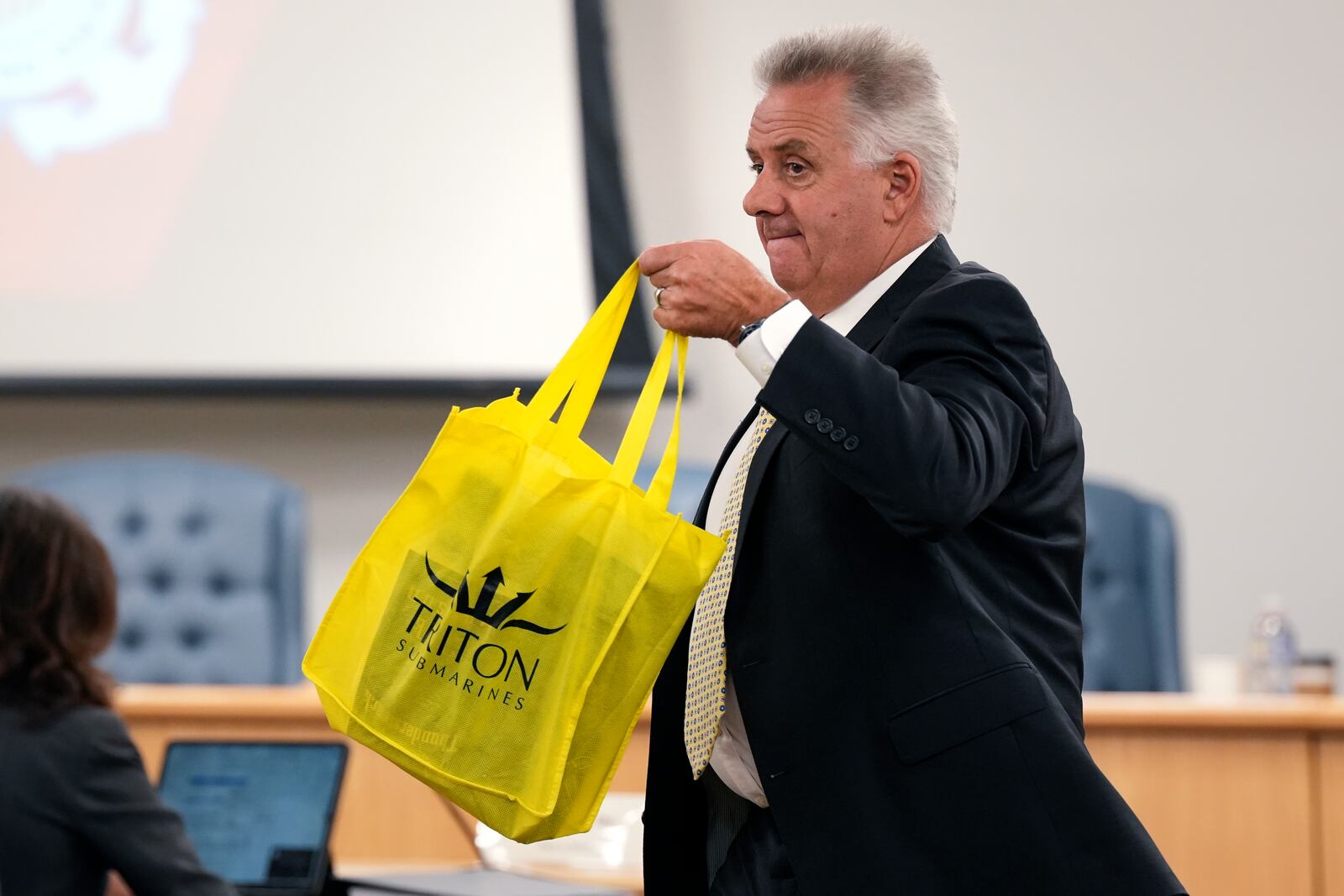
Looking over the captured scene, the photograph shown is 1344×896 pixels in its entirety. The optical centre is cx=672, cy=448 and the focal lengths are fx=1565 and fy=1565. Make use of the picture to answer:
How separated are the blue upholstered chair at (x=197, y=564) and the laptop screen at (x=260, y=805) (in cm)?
141

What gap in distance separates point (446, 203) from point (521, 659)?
3.11 metres

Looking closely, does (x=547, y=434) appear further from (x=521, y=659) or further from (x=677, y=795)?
(x=677, y=795)

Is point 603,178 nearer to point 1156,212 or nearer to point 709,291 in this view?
point 1156,212

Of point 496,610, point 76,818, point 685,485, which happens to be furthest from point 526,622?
point 685,485

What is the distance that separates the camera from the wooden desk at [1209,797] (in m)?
2.21

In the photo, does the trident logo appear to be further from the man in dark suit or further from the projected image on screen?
the projected image on screen

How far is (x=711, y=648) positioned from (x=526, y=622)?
18 centimetres

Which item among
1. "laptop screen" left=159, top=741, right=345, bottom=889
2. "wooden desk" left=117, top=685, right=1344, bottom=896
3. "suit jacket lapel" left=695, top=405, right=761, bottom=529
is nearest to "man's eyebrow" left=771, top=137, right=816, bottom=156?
"suit jacket lapel" left=695, top=405, right=761, bottom=529

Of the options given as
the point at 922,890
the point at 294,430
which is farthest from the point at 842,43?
the point at 294,430

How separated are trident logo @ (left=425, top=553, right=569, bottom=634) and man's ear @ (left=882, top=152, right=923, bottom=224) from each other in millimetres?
470

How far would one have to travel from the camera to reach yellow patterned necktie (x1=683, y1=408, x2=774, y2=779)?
131 centimetres

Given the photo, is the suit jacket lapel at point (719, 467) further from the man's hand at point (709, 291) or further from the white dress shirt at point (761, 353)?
the man's hand at point (709, 291)

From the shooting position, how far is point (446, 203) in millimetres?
4207

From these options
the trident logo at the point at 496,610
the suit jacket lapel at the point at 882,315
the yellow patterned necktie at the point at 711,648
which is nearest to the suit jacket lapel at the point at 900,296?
the suit jacket lapel at the point at 882,315
